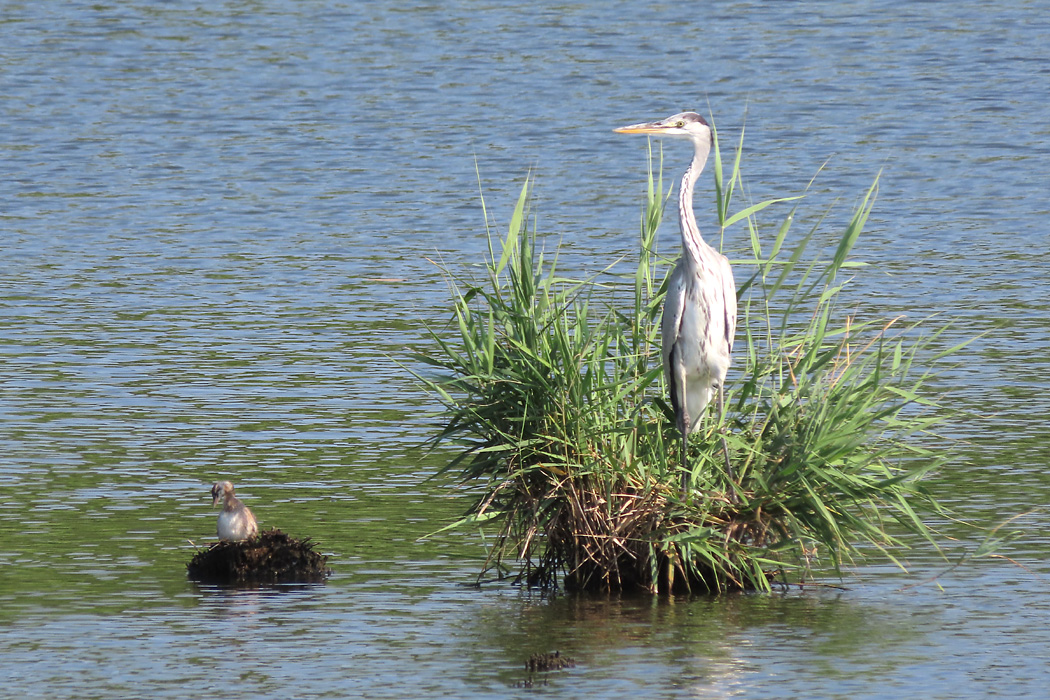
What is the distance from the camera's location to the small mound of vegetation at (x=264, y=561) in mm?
9938

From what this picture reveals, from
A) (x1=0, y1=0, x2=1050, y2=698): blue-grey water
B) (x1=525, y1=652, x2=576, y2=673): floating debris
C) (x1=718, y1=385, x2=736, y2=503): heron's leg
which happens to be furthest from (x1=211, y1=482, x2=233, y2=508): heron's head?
(x1=718, y1=385, x2=736, y2=503): heron's leg

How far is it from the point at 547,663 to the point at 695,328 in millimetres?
2021

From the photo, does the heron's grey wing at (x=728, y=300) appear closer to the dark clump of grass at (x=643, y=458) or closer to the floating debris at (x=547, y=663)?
the dark clump of grass at (x=643, y=458)

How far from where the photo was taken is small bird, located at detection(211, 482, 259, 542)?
385 inches

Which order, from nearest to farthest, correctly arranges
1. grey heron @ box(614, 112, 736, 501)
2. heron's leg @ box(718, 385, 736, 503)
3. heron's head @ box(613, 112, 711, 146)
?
heron's leg @ box(718, 385, 736, 503) < grey heron @ box(614, 112, 736, 501) < heron's head @ box(613, 112, 711, 146)

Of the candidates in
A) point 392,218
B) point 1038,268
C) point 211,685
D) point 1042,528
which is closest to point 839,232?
point 1038,268

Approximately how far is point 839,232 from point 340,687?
14.0 meters

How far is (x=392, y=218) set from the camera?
2295cm

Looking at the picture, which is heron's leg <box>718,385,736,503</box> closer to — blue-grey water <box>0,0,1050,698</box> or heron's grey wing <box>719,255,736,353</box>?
heron's grey wing <box>719,255,736,353</box>

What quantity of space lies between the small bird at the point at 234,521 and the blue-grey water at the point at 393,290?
33 centimetres

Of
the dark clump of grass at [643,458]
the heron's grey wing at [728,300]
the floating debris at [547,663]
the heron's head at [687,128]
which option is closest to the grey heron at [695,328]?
the heron's grey wing at [728,300]

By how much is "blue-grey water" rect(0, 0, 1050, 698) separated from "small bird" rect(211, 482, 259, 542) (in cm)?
33

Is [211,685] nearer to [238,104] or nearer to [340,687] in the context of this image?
[340,687]

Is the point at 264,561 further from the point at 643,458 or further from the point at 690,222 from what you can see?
the point at 690,222
